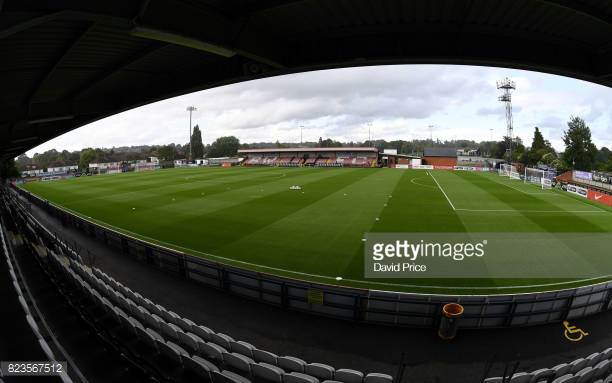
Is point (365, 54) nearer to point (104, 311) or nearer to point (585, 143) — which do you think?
point (104, 311)

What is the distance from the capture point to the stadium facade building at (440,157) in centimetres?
9244

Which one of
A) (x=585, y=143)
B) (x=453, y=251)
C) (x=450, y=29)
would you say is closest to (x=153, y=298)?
(x=450, y=29)

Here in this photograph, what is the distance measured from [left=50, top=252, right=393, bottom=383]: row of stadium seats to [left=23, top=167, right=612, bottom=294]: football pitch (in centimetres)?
578

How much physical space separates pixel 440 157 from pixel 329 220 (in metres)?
83.6

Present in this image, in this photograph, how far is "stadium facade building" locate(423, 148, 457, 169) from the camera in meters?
92.4

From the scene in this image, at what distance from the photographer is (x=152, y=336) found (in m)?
6.83

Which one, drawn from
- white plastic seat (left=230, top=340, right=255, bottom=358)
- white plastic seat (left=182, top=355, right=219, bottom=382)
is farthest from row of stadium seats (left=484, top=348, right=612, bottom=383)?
white plastic seat (left=182, top=355, right=219, bottom=382)

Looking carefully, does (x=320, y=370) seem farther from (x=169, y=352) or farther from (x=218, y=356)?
(x=169, y=352)

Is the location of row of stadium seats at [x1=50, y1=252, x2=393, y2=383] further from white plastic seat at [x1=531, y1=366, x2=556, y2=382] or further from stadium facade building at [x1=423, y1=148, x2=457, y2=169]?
stadium facade building at [x1=423, y1=148, x2=457, y2=169]

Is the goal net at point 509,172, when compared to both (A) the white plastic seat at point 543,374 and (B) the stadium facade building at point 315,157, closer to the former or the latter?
(B) the stadium facade building at point 315,157

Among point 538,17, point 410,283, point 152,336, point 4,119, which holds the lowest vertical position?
point 410,283

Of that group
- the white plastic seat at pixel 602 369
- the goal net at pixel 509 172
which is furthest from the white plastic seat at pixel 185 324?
the goal net at pixel 509 172

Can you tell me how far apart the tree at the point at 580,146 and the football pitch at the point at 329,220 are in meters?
45.4

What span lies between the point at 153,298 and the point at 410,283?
971 cm
